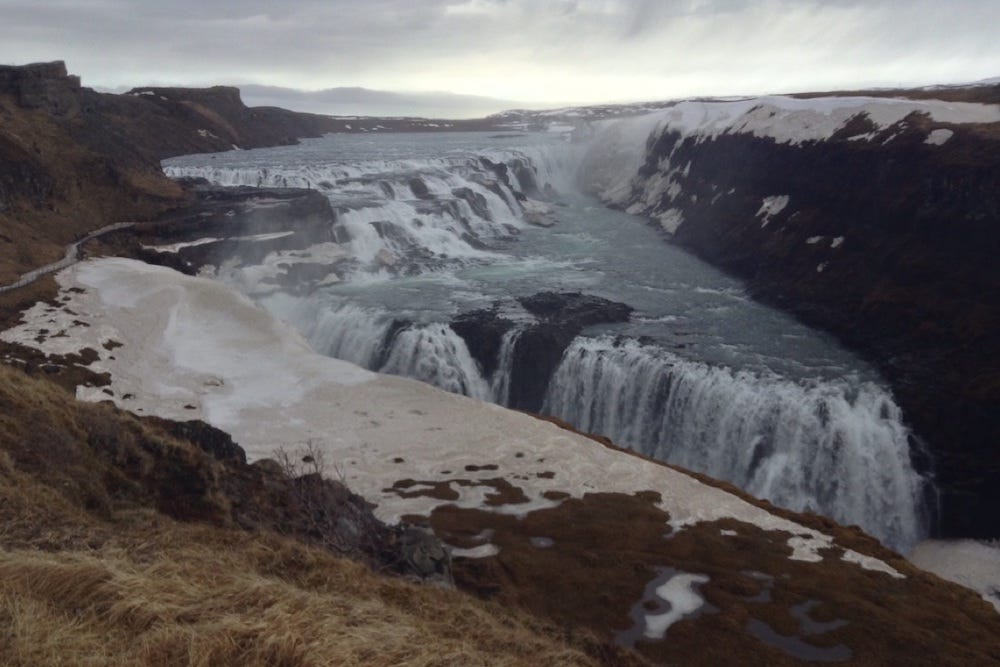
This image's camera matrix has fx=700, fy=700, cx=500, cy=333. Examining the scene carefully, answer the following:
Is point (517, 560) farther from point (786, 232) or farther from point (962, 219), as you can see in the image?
point (786, 232)

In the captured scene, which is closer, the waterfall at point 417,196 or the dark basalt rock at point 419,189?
the waterfall at point 417,196

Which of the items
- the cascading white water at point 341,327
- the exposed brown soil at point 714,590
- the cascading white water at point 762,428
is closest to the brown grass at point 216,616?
the exposed brown soil at point 714,590

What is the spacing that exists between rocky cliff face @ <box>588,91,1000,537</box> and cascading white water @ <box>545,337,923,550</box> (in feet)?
4.43

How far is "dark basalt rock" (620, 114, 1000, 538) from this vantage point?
21719 millimetres

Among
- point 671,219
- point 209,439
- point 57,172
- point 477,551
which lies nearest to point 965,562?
point 477,551

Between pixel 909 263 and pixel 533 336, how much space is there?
15940 mm

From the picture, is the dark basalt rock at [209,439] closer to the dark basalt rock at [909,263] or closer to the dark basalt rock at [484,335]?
the dark basalt rock at [484,335]

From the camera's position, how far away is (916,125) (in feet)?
109

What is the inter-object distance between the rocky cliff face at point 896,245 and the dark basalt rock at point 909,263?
53 mm

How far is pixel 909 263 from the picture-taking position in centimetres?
2884

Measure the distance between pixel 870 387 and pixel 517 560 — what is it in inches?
625

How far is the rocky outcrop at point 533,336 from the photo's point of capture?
26828 mm

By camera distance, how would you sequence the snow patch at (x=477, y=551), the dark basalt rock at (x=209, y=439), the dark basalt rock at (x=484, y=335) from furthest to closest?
the dark basalt rock at (x=484, y=335) → the dark basalt rock at (x=209, y=439) → the snow patch at (x=477, y=551)

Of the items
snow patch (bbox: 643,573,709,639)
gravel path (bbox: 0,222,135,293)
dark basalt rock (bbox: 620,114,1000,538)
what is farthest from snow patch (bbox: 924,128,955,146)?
gravel path (bbox: 0,222,135,293)
